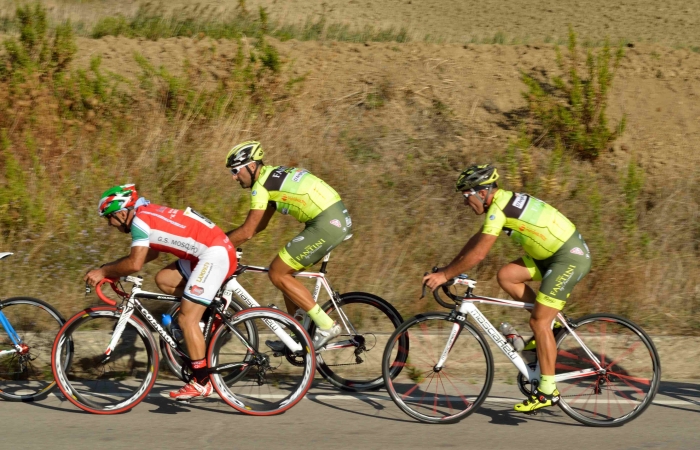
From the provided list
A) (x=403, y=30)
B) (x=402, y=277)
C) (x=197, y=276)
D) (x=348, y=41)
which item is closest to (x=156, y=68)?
(x=348, y=41)

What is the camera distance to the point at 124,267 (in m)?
5.91

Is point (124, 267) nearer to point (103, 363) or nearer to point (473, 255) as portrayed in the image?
point (103, 363)

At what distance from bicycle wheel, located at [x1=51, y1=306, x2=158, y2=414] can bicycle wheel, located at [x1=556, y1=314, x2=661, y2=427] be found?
3.26m

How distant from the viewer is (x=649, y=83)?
1377 cm

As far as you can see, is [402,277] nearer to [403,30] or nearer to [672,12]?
[403,30]

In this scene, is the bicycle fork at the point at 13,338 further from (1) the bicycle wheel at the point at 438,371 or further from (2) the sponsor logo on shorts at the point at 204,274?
(1) the bicycle wheel at the point at 438,371

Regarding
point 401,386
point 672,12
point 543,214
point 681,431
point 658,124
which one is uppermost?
point 672,12

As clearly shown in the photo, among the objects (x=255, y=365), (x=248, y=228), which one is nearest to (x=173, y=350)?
(x=255, y=365)

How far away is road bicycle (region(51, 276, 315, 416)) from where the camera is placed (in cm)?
611

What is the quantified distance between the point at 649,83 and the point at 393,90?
4.64 m

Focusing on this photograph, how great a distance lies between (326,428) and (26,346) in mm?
2751

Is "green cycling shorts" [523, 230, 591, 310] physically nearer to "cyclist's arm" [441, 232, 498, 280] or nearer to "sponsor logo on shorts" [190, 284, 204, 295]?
"cyclist's arm" [441, 232, 498, 280]

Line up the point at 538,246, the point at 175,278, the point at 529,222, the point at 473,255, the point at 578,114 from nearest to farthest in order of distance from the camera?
the point at 473,255 < the point at 529,222 < the point at 538,246 < the point at 175,278 < the point at 578,114

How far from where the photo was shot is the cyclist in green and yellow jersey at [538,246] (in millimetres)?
5824
